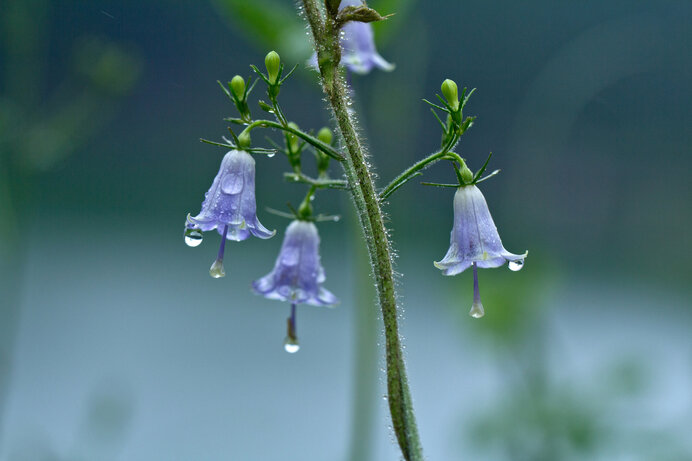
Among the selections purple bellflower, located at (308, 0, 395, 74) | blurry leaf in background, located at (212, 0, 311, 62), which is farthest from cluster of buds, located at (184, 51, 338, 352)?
blurry leaf in background, located at (212, 0, 311, 62)

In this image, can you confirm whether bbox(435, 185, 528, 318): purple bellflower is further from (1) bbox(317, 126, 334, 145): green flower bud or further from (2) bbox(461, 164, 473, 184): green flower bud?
(1) bbox(317, 126, 334, 145): green flower bud

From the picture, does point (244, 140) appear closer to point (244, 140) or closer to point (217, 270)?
point (244, 140)
